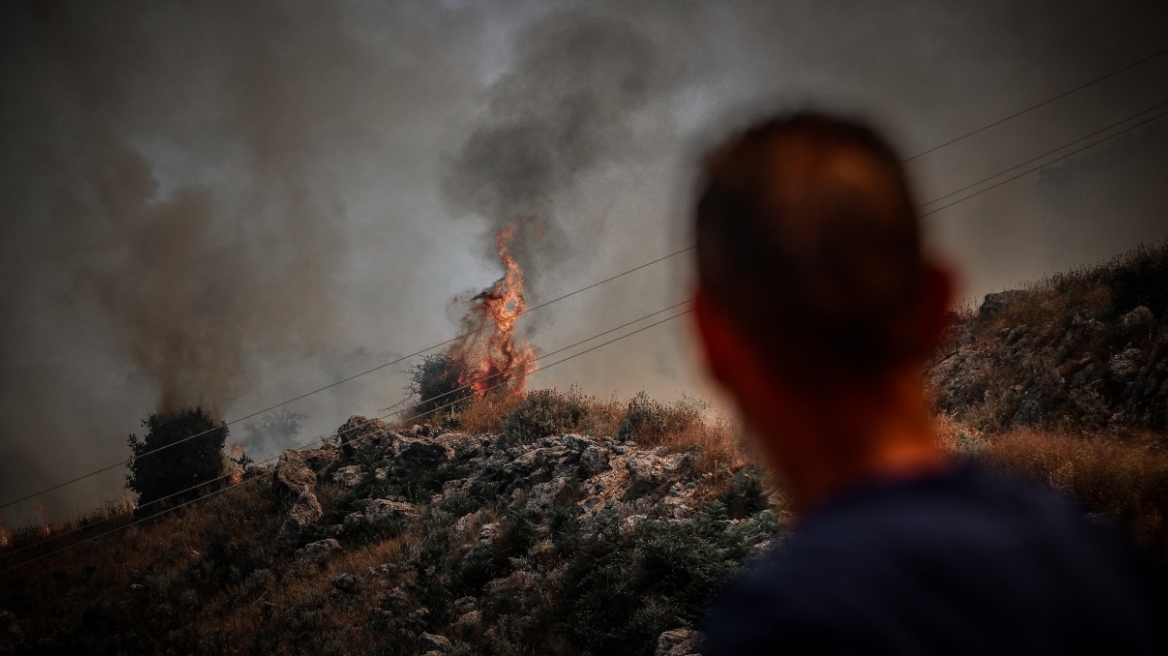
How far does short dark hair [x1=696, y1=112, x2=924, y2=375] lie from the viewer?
1.37m

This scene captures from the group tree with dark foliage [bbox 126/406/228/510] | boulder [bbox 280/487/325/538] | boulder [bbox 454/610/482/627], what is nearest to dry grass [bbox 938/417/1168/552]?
boulder [bbox 454/610/482/627]

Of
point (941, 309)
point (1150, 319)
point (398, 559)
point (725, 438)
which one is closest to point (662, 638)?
point (941, 309)

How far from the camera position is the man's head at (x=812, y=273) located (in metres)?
1.37

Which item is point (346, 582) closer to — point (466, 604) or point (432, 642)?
point (466, 604)

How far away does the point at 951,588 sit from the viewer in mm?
1016

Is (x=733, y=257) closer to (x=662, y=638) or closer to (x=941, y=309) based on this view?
(x=941, y=309)

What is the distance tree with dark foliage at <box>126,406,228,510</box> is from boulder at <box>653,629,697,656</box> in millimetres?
29057

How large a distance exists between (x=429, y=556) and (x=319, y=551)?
515 cm

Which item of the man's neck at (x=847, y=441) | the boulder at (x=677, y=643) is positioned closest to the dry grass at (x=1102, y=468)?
the boulder at (x=677, y=643)

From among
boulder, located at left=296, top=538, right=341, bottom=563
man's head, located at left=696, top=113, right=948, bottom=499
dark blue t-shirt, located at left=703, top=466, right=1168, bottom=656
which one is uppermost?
man's head, located at left=696, top=113, right=948, bottom=499

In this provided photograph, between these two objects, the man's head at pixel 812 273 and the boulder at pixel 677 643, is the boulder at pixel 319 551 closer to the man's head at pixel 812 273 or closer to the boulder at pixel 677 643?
the boulder at pixel 677 643

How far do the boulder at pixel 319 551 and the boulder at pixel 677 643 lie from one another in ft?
41.8

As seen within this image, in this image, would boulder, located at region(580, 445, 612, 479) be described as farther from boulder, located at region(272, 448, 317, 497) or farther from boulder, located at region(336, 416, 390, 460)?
boulder, located at region(272, 448, 317, 497)

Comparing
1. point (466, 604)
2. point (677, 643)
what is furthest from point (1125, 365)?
point (466, 604)
